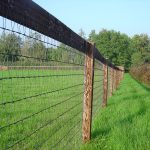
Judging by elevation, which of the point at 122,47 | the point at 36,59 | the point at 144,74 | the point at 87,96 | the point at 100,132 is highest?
the point at 122,47

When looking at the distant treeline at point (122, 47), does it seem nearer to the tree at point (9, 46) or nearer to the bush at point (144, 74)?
the bush at point (144, 74)

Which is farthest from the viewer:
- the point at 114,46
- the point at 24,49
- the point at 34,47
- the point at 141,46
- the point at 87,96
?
the point at 141,46

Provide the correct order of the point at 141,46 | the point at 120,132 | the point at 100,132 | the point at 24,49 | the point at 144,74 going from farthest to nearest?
the point at 141,46
the point at 144,74
the point at 100,132
the point at 120,132
the point at 24,49

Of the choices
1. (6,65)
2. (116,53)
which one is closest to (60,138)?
(6,65)

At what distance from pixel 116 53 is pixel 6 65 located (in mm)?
115209

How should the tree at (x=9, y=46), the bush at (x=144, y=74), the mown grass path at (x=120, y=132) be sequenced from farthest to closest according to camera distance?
the bush at (x=144, y=74) → the mown grass path at (x=120, y=132) → the tree at (x=9, y=46)

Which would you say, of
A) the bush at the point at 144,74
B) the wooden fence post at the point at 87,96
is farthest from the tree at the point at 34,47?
the bush at the point at 144,74

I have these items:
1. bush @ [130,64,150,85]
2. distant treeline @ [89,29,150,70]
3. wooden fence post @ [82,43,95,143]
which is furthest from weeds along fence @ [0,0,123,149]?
distant treeline @ [89,29,150,70]

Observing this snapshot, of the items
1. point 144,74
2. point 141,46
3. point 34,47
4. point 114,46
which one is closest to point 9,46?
point 34,47

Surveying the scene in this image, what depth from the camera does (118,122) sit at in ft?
23.4

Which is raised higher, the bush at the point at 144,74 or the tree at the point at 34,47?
the tree at the point at 34,47

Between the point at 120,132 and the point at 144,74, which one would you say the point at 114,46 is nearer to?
the point at 144,74

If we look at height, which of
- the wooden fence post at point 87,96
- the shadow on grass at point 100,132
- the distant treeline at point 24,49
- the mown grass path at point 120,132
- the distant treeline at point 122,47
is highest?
the distant treeline at point 122,47

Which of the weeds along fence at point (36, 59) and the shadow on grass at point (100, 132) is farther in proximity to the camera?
the shadow on grass at point (100, 132)
